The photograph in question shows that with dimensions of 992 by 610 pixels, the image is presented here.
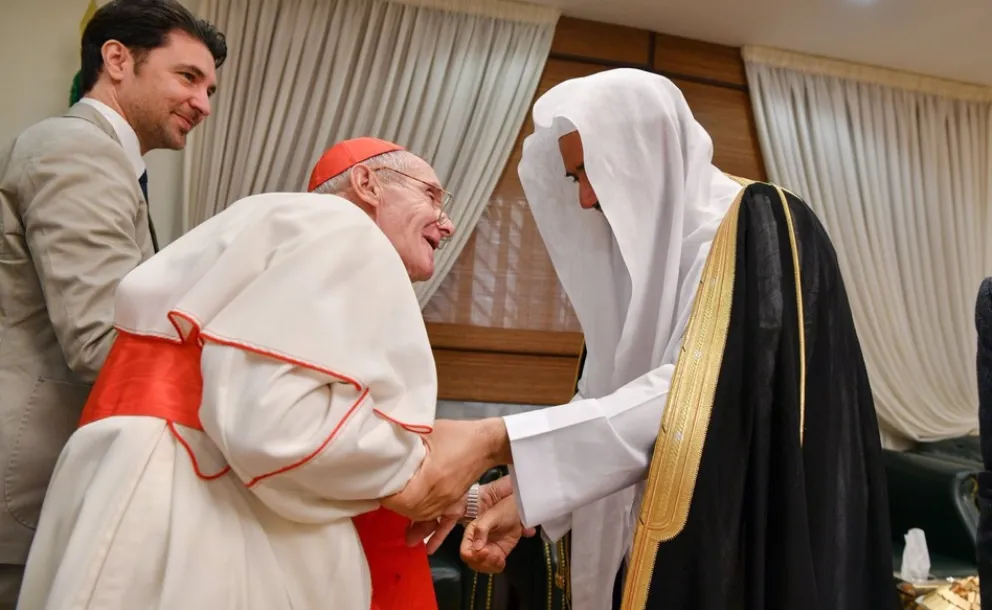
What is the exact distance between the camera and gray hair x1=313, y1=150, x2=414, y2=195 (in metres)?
1.35

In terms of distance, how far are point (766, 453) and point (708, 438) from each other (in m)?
0.09

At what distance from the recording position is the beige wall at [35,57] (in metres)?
3.15

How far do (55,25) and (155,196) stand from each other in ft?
2.75

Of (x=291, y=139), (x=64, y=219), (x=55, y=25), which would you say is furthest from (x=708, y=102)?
(x=64, y=219)

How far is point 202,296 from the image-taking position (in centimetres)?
87

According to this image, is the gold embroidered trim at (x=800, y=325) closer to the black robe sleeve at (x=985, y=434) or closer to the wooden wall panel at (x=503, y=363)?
the black robe sleeve at (x=985, y=434)

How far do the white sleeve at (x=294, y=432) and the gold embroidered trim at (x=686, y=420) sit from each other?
43 cm

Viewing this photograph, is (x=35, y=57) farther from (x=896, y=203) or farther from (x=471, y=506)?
(x=896, y=203)

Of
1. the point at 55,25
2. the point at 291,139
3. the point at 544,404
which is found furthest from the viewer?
the point at 544,404

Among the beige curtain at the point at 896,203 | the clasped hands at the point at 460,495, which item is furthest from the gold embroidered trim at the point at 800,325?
the beige curtain at the point at 896,203

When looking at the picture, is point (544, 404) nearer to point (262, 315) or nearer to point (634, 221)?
point (634, 221)

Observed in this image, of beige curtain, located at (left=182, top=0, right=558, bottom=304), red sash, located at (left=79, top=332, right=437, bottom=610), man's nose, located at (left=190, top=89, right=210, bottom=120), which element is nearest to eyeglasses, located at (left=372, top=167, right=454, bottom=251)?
red sash, located at (left=79, top=332, right=437, bottom=610)

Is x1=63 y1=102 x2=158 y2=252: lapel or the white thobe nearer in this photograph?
the white thobe

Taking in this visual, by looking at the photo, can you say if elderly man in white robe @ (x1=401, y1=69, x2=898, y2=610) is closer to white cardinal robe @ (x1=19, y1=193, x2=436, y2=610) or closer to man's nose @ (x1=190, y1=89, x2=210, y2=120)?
white cardinal robe @ (x1=19, y1=193, x2=436, y2=610)
